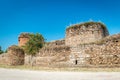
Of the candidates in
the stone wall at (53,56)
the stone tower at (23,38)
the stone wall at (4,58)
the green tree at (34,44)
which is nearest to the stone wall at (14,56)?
the green tree at (34,44)

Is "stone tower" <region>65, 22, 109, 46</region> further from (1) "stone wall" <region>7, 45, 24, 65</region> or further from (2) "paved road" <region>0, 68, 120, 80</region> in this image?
(2) "paved road" <region>0, 68, 120, 80</region>

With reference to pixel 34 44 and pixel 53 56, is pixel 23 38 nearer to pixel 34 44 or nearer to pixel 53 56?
pixel 34 44

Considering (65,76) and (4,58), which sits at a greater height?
(4,58)

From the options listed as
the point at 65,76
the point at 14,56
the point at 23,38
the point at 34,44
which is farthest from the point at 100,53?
the point at 23,38

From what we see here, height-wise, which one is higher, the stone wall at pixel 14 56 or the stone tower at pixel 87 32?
the stone tower at pixel 87 32

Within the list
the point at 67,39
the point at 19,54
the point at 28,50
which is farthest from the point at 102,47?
the point at 19,54

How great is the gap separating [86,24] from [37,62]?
360 inches

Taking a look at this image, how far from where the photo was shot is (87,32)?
86.7 feet

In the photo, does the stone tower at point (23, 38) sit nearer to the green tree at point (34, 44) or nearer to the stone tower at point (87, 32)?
the green tree at point (34, 44)

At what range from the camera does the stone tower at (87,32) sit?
26.2 m

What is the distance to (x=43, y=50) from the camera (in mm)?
26297

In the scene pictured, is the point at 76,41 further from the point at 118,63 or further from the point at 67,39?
the point at 118,63

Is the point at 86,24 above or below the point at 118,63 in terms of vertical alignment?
above

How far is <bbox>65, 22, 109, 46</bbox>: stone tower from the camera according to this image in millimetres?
26234
